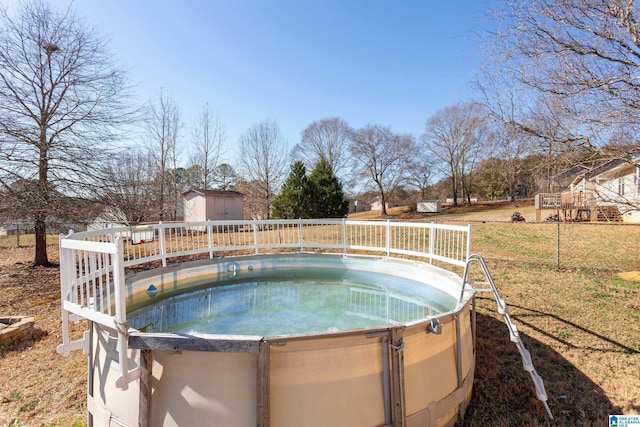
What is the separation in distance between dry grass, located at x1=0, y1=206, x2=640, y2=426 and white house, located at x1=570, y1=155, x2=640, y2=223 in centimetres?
174

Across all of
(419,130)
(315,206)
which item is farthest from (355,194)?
(315,206)

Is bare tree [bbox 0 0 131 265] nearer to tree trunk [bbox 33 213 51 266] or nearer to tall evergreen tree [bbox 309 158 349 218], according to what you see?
tree trunk [bbox 33 213 51 266]

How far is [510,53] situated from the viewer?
446cm

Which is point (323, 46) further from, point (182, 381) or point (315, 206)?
point (182, 381)

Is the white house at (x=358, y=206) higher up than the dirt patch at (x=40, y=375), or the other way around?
the white house at (x=358, y=206)

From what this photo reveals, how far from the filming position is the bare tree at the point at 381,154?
2942cm

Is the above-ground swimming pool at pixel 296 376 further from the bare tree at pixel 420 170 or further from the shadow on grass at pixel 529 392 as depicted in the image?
the bare tree at pixel 420 170

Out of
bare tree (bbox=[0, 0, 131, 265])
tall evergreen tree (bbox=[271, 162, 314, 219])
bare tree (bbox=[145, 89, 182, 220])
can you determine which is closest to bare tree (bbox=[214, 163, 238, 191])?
bare tree (bbox=[145, 89, 182, 220])

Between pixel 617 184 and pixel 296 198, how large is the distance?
16.0 metres

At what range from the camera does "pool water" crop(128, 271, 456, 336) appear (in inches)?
167

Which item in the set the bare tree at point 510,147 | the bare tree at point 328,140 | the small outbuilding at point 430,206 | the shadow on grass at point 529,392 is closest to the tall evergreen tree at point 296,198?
the bare tree at point 328,140

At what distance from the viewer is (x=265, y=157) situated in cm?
2403

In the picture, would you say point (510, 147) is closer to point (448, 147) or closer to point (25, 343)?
point (25, 343)

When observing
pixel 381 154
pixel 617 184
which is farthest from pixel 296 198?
pixel 617 184
